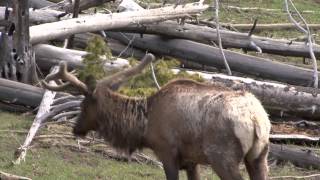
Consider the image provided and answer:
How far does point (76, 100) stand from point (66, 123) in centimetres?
41

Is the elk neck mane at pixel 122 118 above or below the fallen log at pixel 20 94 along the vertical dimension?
above

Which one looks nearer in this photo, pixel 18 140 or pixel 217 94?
pixel 217 94

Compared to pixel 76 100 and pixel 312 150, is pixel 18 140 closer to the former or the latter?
pixel 76 100

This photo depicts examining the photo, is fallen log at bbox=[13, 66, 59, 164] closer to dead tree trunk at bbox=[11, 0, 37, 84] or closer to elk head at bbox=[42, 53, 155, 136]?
dead tree trunk at bbox=[11, 0, 37, 84]

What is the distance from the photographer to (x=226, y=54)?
14211 millimetres

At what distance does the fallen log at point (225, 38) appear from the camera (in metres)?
14.7

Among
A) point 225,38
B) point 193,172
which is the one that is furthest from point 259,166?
point 225,38

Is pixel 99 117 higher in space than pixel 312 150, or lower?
higher

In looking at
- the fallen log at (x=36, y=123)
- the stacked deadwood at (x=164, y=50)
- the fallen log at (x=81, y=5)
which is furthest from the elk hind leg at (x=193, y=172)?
the fallen log at (x=81, y=5)

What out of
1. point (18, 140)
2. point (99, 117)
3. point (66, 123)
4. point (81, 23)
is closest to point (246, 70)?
point (81, 23)

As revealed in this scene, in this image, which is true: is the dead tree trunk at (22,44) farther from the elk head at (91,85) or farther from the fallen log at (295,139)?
the fallen log at (295,139)

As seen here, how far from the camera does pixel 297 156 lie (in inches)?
421

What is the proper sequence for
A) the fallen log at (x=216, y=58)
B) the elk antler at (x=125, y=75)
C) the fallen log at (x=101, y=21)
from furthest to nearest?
the fallen log at (x=216, y=58), the fallen log at (x=101, y=21), the elk antler at (x=125, y=75)

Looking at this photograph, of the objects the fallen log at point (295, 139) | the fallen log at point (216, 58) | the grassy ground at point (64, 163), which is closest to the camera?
the grassy ground at point (64, 163)
